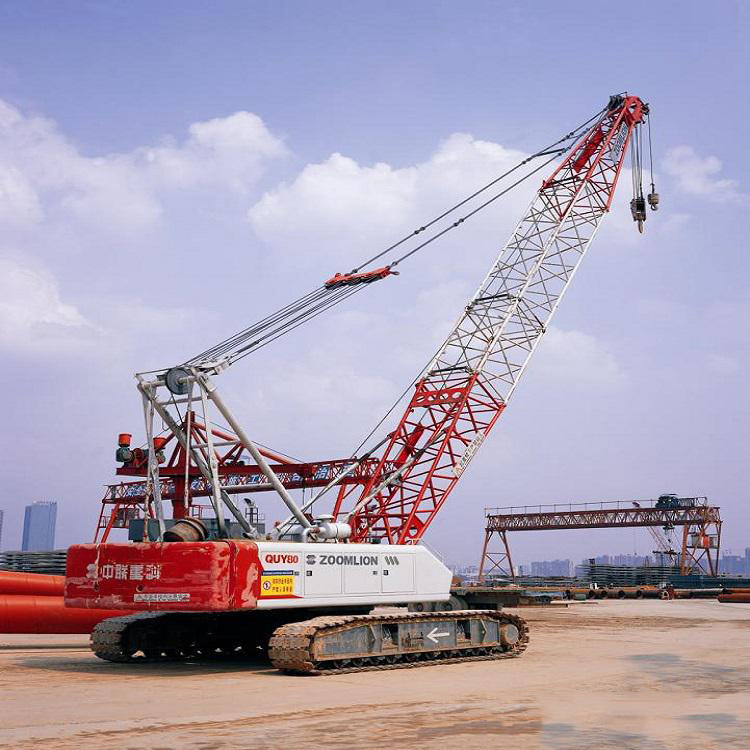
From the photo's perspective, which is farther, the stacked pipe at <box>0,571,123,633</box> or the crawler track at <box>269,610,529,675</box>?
the stacked pipe at <box>0,571,123,633</box>

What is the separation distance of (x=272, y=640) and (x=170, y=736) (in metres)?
6.32

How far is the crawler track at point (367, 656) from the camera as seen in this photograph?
1549 cm

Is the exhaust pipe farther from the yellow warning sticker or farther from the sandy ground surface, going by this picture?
the sandy ground surface

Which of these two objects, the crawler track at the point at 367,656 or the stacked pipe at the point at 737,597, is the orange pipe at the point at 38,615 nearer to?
the crawler track at the point at 367,656

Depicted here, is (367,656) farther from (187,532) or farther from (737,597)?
(737,597)

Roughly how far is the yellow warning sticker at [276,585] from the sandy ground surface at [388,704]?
1436 mm

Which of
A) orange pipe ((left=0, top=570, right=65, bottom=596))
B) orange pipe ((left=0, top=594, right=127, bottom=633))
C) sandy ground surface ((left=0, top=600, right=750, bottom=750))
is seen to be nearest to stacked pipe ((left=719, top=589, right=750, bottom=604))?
sandy ground surface ((left=0, top=600, right=750, bottom=750))

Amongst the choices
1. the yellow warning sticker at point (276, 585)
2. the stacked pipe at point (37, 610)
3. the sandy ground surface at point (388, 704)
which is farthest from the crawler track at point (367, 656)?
the stacked pipe at point (37, 610)

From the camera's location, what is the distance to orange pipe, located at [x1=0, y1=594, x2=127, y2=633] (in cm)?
2208

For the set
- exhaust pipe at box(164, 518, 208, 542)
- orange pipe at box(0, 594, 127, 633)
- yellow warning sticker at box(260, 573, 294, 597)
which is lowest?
orange pipe at box(0, 594, 127, 633)

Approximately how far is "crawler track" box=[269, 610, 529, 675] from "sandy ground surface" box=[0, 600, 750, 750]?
366 mm

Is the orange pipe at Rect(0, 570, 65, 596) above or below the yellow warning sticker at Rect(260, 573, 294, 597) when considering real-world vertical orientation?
below

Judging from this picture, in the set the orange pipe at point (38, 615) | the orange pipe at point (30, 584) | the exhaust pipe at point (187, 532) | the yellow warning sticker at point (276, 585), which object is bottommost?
the orange pipe at point (38, 615)

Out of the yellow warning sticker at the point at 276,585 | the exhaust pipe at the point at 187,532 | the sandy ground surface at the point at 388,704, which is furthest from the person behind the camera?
the exhaust pipe at the point at 187,532
